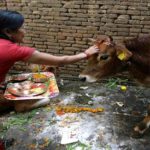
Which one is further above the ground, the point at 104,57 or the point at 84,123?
the point at 104,57

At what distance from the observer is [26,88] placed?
5.32 meters

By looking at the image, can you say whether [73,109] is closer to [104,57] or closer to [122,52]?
[104,57]

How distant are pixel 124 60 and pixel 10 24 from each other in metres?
1.72

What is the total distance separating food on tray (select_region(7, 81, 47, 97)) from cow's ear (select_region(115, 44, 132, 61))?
1.26 m

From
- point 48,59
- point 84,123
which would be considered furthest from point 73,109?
point 48,59

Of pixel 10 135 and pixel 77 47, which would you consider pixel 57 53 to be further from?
pixel 10 135

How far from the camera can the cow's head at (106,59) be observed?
4578 mm

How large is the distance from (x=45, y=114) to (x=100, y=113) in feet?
3.19

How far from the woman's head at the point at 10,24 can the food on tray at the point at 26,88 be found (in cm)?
108

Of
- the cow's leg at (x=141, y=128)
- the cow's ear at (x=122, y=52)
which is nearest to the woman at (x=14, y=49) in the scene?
the cow's ear at (x=122, y=52)

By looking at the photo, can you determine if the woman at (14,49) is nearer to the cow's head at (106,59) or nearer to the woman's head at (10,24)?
the woman's head at (10,24)

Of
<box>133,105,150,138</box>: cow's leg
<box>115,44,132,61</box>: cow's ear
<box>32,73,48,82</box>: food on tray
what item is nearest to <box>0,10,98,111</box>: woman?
<box>115,44,132,61</box>: cow's ear

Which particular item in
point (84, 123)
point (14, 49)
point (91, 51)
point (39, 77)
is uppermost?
point (14, 49)

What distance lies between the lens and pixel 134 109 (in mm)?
5723
